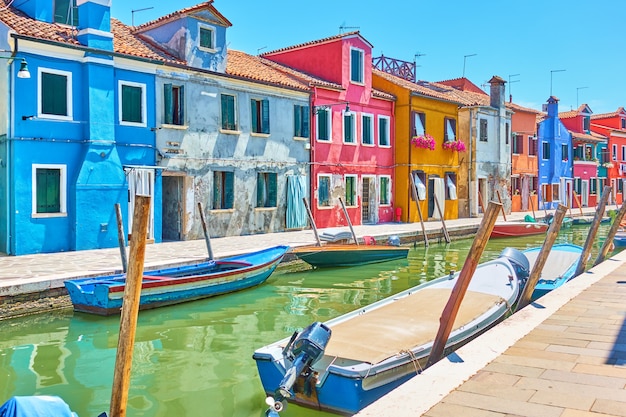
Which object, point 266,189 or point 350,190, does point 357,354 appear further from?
point 350,190

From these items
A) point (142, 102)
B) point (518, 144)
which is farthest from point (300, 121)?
point (518, 144)

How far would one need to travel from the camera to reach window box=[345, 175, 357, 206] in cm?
2431

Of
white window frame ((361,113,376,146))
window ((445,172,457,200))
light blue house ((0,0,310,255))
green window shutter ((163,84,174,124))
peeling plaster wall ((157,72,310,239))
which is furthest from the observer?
window ((445,172,457,200))

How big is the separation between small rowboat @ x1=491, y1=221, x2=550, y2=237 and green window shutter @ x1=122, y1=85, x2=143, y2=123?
→ 1538 centimetres

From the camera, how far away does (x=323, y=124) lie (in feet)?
76.1

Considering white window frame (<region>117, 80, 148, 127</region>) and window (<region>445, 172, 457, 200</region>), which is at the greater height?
white window frame (<region>117, 80, 148, 127</region>)

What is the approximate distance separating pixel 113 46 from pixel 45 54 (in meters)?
2.14

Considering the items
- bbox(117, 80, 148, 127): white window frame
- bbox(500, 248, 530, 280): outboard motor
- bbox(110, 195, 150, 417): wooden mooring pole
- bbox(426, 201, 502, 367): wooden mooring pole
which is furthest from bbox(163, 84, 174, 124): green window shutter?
bbox(110, 195, 150, 417): wooden mooring pole

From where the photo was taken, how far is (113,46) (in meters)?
16.4

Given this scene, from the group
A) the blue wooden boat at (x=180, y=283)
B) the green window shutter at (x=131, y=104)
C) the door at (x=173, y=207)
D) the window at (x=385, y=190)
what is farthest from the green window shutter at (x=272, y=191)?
the window at (x=385, y=190)

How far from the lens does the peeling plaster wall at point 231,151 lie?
18.1 m

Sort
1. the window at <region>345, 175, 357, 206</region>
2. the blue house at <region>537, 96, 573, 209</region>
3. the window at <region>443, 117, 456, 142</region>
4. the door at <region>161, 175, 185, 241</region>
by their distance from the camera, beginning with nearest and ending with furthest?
the door at <region>161, 175, 185, 241</region>, the window at <region>345, 175, 357, 206</region>, the window at <region>443, 117, 456, 142</region>, the blue house at <region>537, 96, 573, 209</region>

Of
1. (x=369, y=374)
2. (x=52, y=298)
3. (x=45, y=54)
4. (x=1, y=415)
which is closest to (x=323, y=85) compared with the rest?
(x=45, y=54)

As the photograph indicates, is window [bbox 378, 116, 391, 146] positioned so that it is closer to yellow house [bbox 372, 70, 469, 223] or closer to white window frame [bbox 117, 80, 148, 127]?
yellow house [bbox 372, 70, 469, 223]
